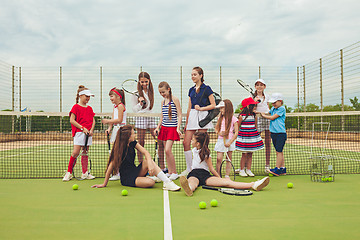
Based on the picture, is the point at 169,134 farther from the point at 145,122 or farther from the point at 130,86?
the point at 130,86

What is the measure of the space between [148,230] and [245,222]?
0.86m

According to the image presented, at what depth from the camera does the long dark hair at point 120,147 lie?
433cm

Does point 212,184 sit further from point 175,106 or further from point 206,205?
point 175,106

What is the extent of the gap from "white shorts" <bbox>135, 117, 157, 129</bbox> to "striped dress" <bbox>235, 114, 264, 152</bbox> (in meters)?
1.45

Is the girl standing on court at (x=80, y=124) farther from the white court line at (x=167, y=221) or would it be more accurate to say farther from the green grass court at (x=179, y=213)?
the white court line at (x=167, y=221)

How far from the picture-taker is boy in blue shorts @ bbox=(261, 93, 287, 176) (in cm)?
538

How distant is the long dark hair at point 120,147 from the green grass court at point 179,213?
0.40 meters

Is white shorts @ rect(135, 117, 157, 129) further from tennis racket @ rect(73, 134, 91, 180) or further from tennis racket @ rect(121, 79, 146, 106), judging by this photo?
tennis racket @ rect(73, 134, 91, 180)

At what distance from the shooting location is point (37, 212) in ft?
10.4

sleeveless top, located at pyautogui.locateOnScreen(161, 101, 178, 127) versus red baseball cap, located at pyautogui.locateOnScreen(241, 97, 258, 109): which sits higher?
red baseball cap, located at pyautogui.locateOnScreen(241, 97, 258, 109)

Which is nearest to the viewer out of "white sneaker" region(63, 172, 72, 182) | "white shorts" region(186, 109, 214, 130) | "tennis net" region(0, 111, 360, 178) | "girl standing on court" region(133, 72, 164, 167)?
"white shorts" region(186, 109, 214, 130)

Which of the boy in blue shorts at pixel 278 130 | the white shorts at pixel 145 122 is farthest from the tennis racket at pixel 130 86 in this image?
the boy in blue shorts at pixel 278 130

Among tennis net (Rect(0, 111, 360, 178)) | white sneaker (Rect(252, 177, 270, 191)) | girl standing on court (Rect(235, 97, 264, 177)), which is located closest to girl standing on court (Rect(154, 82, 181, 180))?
girl standing on court (Rect(235, 97, 264, 177))

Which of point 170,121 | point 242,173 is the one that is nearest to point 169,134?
point 170,121
